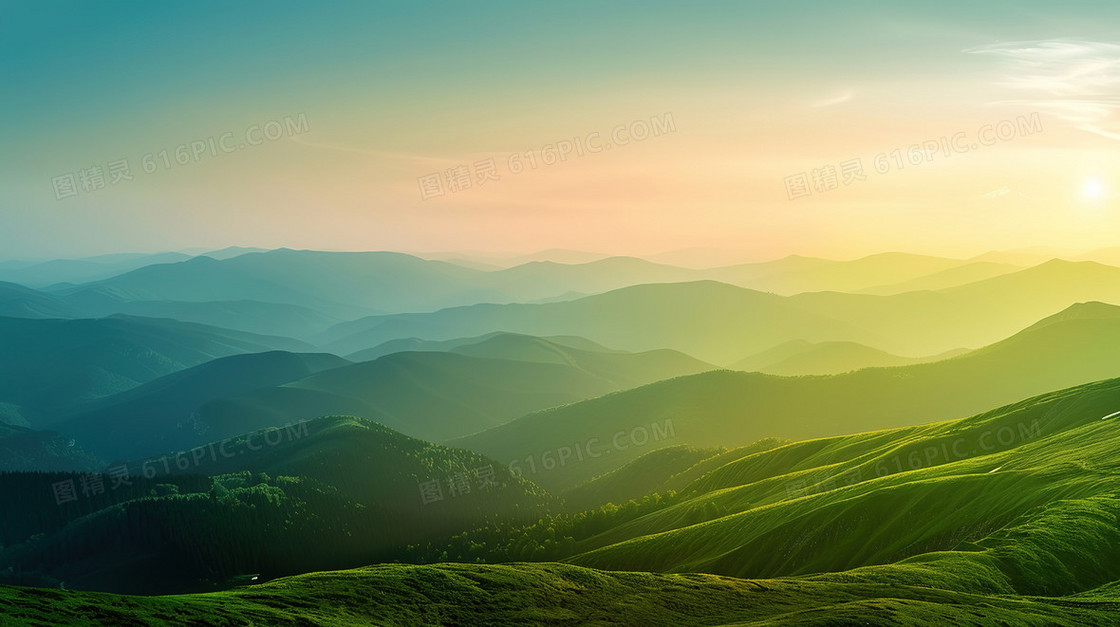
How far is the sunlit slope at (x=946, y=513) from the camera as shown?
8531cm

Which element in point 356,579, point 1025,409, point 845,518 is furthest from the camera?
point 1025,409

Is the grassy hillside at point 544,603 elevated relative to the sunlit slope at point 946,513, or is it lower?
elevated

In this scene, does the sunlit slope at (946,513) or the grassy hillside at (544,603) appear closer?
the grassy hillside at (544,603)

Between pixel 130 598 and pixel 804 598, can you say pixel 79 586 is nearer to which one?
pixel 130 598

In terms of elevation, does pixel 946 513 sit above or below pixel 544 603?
below

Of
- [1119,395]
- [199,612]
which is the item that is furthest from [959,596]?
[1119,395]

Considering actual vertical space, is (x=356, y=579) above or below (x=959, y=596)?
above

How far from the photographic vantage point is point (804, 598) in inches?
3189

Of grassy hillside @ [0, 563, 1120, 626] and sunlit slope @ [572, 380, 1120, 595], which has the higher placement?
grassy hillside @ [0, 563, 1120, 626]

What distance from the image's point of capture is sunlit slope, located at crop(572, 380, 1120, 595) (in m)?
85.3

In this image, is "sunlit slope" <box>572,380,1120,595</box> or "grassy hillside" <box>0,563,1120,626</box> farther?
"sunlit slope" <box>572,380,1120,595</box>

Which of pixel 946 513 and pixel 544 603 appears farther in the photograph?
pixel 946 513

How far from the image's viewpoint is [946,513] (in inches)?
4203

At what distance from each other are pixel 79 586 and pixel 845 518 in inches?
7317
